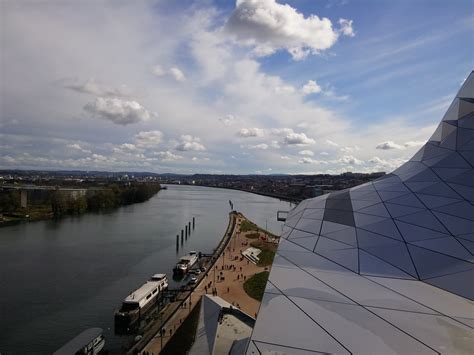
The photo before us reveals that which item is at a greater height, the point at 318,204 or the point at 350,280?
the point at 318,204

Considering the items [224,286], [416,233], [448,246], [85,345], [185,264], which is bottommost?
[224,286]

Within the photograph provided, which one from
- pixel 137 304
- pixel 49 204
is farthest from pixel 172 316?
pixel 49 204

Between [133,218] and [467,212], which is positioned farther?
[133,218]

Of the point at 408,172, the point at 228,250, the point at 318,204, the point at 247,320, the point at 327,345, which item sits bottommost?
the point at 228,250

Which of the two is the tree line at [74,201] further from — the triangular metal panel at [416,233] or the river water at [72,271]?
the triangular metal panel at [416,233]

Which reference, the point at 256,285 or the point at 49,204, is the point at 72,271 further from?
the point at 49,204

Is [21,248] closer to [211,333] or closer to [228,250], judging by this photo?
[228,250]

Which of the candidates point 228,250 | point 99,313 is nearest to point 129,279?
point 99,313

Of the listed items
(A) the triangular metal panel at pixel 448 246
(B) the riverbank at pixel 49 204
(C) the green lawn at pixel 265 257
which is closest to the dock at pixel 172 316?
(C) the green lawn at pixel 265 257
